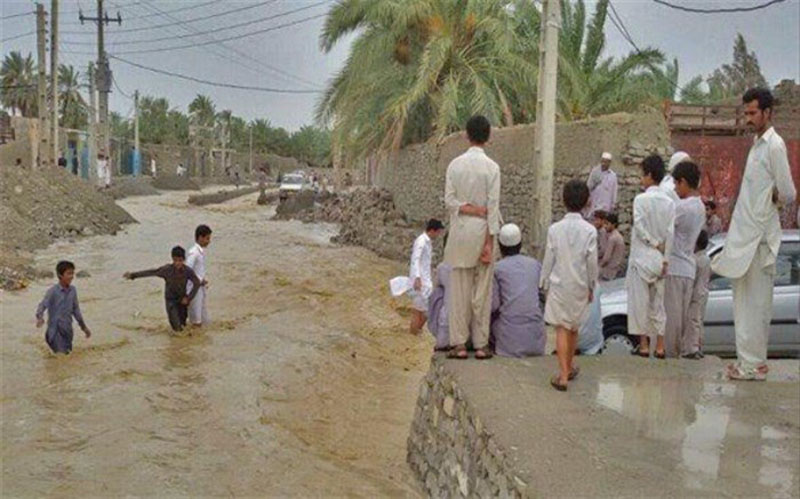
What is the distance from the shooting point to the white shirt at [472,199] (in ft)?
17.9

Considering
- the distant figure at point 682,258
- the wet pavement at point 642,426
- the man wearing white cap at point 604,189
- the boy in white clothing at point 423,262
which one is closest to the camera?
the wet pavement at point 642,426

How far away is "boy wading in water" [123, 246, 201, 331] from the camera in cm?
888

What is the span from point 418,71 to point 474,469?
15.7 metres

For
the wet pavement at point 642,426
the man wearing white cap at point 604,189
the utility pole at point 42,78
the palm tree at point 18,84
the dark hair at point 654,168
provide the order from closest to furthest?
the wet pavement at point 642,426
the dark hair at point 654,168
the man wearing white cap at point 604,189
the utility pole at point 42,78
the palm tree at point 18,84

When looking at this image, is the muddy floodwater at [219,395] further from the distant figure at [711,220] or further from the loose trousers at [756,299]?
the distant figure at [711,220]

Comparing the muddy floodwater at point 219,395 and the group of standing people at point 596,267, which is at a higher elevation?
the group of standing people at point 596,267

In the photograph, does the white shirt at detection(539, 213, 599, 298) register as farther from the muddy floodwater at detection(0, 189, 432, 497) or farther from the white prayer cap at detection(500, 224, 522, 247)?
the muddy floodwater at detection(0, 189, 432, 497)

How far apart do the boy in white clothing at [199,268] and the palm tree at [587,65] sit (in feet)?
37.3

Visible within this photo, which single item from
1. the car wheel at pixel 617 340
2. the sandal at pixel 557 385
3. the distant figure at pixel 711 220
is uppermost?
the distant figure at pixel 711 220

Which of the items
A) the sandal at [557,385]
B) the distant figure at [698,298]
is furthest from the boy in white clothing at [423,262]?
the sandal at [557,385]

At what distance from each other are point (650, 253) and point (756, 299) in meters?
1.05

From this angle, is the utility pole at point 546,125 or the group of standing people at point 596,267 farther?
the utility pole at point 546,125

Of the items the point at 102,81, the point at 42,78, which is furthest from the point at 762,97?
the point at 102,81

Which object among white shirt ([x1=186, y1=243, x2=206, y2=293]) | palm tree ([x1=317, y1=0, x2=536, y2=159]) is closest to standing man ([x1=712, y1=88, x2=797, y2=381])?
white shirt ([x1=186, y1=243, x2=206, y2=293])
